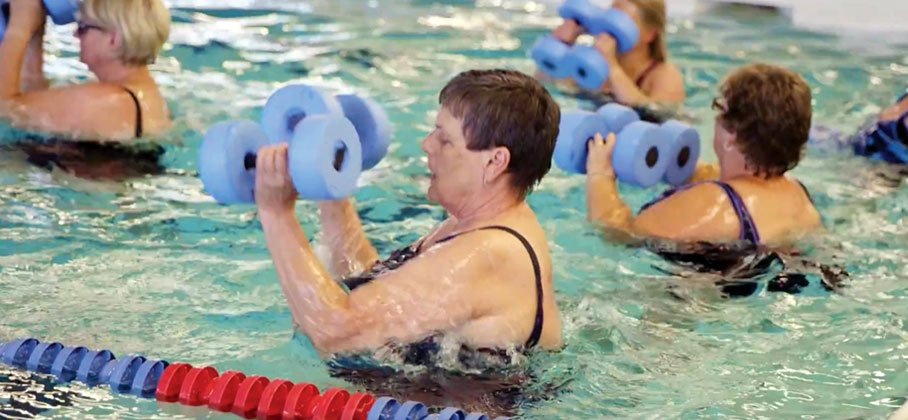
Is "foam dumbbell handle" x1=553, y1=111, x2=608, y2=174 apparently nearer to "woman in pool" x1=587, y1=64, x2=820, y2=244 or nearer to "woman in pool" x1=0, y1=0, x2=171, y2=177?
"woman in pool" x1=587, y1=64, x2=820, y2=244

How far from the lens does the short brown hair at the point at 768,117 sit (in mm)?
5180

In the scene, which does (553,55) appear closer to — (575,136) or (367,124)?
(575,136)

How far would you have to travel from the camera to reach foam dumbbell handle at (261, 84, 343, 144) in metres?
3.93

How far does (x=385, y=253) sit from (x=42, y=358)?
1913 mm

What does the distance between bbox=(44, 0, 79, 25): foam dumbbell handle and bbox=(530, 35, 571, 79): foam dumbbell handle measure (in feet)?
9.20

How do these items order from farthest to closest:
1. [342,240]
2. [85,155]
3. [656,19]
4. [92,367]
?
[656,19] → [85,155] → [342,240] → [92,367]

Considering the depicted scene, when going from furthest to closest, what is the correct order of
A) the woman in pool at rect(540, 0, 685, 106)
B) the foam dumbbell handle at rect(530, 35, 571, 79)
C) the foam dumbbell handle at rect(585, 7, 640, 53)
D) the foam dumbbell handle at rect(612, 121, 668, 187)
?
the woman in pool at rect(540, 0, 685, 106) < the foam dumbbell handle at rect(585, 7, 640, 53) < the foam dumbbell handle at rect(530, 35, 571, 79) < the foam dumbbell handle at rect(612, 121, 668, 187)

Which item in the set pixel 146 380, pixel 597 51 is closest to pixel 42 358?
pixel 146 380

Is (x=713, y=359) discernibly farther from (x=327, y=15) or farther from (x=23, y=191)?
(x=327, y=15)

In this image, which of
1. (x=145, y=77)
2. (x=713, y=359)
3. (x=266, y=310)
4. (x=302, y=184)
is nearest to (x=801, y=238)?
(x=713, y=359)

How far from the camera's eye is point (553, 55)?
7.50 meters

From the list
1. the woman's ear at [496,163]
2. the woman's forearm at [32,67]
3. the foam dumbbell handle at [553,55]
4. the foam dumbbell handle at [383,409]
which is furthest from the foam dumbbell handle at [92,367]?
the foam dumbbell handle at [553,55]

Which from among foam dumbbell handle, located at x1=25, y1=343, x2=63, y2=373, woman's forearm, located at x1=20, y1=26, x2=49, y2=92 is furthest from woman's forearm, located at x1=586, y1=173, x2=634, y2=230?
woman's forearm, located at x1=20, y1=26, x2=49, y2=92

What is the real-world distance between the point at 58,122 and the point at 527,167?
299 centimetres
